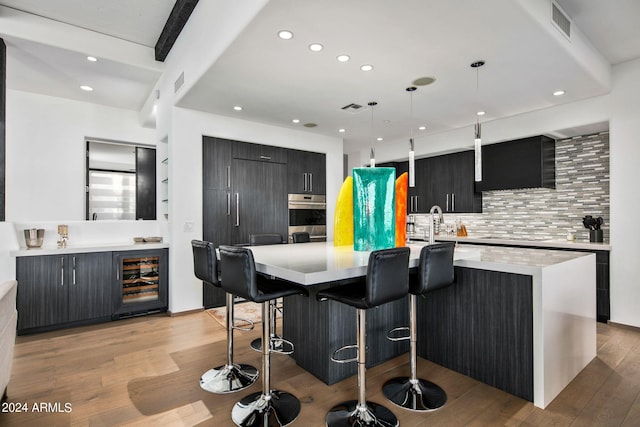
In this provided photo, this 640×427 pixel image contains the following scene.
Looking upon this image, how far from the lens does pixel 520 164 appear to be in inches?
177

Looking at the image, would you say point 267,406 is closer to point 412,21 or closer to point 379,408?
point 379,408

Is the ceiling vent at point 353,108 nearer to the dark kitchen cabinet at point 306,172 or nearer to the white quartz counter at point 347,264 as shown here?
the dark kitchen cabinet at point 306,172

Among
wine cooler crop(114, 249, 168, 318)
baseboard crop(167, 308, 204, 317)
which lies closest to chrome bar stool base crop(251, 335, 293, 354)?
baseboard crop(167, 308, 204, 317)

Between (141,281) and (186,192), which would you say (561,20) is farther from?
(141,281)

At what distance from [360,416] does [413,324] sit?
0.66 metres

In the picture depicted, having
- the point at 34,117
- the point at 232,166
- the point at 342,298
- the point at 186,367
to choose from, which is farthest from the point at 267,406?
the point at 34,117

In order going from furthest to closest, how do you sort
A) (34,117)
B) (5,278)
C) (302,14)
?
1. (34,117)
2. (5,278)
3. (302,14)

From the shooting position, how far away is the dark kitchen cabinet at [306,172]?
5195 millimetres

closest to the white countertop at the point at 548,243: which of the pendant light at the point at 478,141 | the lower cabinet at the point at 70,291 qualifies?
the pendant light at the point at 478,141

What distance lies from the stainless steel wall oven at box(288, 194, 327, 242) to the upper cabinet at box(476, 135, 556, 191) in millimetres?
2517

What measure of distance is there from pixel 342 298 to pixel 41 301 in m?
3.37

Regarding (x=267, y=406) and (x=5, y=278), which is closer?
(x=267, y=406)

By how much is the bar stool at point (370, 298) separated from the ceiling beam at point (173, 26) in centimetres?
318

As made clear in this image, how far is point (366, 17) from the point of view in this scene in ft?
7.33
